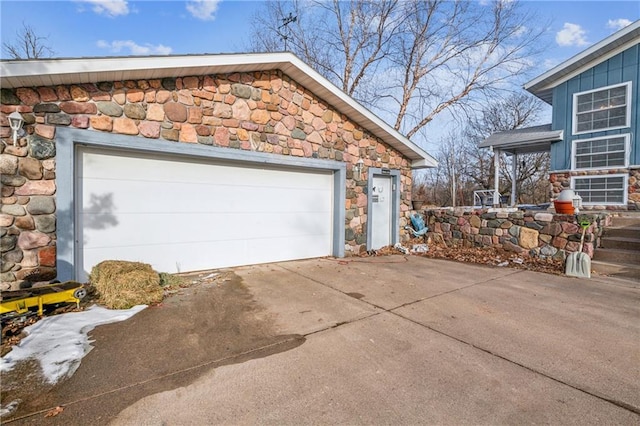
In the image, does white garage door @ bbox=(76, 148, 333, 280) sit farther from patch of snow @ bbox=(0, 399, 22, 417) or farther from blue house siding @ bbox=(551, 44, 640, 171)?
blue house siding @ bbox=(551, 44, 640, 171)

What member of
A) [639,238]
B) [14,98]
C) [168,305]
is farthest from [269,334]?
[639,238]

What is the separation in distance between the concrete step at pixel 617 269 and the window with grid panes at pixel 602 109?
5985 mm

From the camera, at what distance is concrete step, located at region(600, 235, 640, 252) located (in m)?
5.95

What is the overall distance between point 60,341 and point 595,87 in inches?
537

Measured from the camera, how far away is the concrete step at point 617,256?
5645 millimetres

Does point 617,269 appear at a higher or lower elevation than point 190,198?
lower

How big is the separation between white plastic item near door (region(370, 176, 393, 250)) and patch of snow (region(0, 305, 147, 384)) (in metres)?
5.46

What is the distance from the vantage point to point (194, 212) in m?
5.16

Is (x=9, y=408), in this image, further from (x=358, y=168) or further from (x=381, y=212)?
(x=381, y=212)

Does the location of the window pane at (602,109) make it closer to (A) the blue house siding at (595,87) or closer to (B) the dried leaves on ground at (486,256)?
(A) the blue house siding at (595,87)

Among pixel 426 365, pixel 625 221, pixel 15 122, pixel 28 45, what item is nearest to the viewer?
pixel 426 365

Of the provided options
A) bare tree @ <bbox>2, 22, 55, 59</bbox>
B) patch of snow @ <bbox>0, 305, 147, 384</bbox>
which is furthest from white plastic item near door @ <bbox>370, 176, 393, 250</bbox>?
bare tree @ <bbox>2, 22, 55, 59</bbox>

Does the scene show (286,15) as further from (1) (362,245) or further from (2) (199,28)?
(1) (362,245)

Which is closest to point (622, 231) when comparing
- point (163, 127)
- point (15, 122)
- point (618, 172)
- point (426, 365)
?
point (618, 172)
